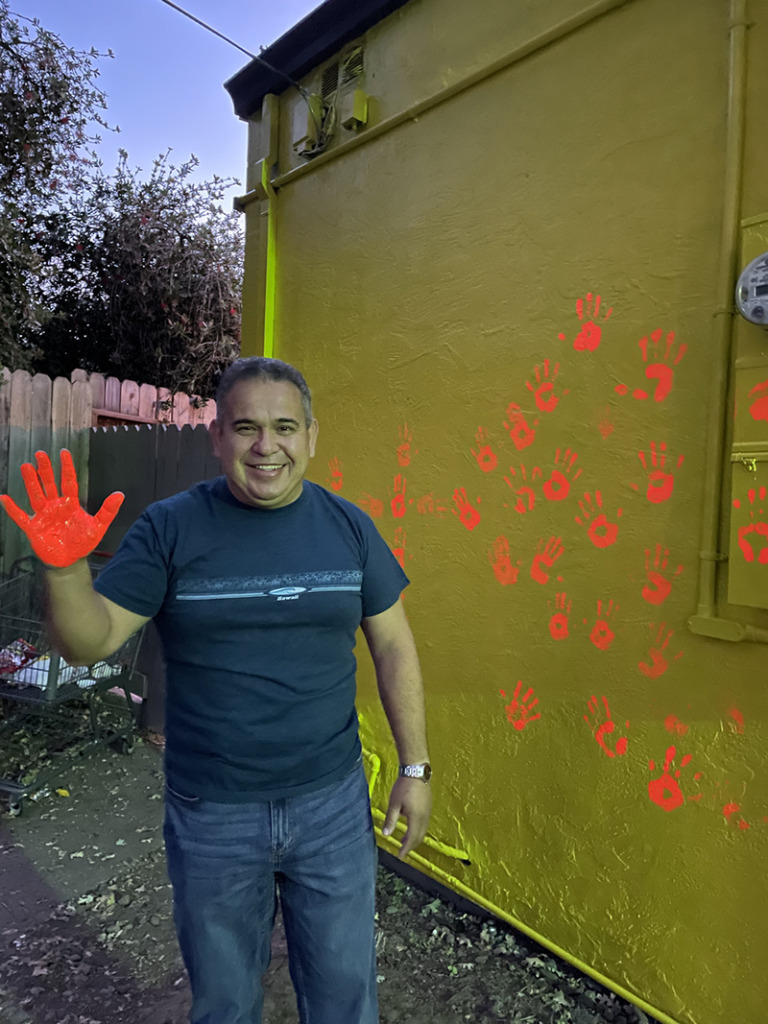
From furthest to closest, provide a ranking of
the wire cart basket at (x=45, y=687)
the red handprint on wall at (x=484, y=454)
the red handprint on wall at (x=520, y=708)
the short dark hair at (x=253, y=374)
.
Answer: the wire cart basket at (x=45, y=687)
the red handprint on wall at (x=484, y=454)
the red handprint on wall at (x=520, y=708)
the short dark hair at (x=253, y=374)

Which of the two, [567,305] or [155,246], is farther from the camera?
[155,246]

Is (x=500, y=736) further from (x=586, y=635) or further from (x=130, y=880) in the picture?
(x=130, y=880)

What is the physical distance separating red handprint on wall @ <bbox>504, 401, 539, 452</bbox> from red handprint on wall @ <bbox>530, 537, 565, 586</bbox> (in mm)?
393

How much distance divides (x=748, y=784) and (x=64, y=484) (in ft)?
6.76

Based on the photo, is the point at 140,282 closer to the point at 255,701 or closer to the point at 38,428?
the point at 38,428

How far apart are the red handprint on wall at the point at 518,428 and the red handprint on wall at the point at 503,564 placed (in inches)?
15.3

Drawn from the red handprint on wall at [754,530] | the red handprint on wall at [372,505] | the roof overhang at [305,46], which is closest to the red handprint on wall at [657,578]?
the red handprint on wall at [754,530]

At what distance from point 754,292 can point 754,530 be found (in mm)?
665

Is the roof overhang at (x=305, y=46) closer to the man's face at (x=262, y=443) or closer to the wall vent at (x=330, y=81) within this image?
the wall vent at (x=330, y=81)

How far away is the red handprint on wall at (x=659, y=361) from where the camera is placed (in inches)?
86.4

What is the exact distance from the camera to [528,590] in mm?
2646

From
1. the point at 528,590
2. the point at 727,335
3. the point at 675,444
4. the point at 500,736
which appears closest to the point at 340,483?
the point at 528,590

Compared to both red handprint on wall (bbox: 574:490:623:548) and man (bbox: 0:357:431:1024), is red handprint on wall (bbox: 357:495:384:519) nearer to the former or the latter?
red handprint on wall (bbox: 574:490:623:548)

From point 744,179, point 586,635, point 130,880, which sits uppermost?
point 744,179
